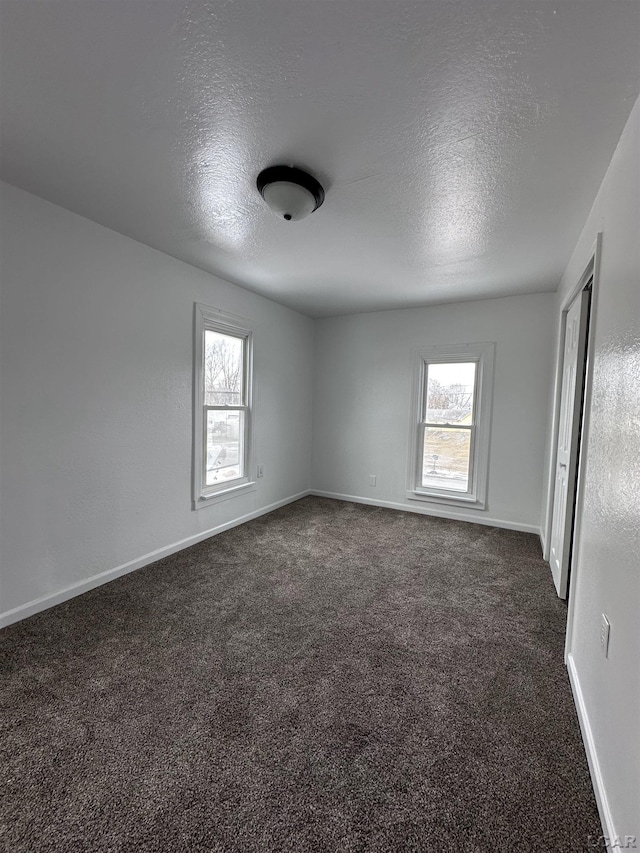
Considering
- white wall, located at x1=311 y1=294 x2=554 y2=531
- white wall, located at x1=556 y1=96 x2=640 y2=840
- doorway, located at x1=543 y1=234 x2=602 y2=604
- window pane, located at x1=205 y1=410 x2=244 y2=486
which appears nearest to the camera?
white wall, located at x1=556 y1=96 x2=640 y2=840

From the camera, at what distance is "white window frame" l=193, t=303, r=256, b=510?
133 inches

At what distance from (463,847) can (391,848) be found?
0.22 m

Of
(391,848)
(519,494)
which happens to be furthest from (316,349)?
(391,848)

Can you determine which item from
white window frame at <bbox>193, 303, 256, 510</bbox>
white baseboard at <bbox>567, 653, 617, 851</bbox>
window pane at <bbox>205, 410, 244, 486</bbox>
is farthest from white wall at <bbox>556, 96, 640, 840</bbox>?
window pane at <bbox>205, 410, 244, 486</bbox>

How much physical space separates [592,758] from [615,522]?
2.91 ft

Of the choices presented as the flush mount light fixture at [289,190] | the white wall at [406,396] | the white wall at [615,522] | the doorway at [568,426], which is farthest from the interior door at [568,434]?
the flush mount light fixture at [289,190]

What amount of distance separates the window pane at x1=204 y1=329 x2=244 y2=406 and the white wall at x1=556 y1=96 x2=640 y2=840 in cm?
299

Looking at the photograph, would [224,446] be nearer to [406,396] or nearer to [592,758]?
[406,396]

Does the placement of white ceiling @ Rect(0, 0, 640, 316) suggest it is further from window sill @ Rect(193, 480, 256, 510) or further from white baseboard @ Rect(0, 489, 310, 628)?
white baseboard @ Rect(0, 489, 310, 628)

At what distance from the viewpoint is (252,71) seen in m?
1.31

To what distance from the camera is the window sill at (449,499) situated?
4.22m

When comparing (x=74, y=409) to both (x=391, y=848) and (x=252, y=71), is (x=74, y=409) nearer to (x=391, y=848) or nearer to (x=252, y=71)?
(x=252, y=71)

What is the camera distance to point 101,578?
8.81ft

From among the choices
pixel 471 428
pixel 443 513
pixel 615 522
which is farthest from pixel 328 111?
pixel 443 513
